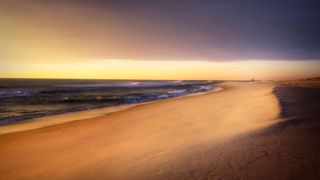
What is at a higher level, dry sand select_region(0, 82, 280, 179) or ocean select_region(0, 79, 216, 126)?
dry sand select_region(0, 82, 280, 179)

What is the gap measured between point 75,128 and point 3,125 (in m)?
3.84

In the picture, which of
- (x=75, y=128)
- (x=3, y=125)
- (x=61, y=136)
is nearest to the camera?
(x=61, y=136)

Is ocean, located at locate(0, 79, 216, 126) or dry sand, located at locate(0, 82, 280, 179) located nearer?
dry sand, located at locate(0, 82, 280, 179)

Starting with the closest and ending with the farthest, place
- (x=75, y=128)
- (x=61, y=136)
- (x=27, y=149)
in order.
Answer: (x=27, y=149), (x=61, y=136), (x=75, y=128)

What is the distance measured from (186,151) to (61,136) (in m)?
4.36

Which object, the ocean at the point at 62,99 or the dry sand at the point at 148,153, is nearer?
the dry sand at the point at 148,153

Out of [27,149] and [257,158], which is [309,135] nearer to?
[257,158]

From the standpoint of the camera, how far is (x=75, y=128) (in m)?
9.10

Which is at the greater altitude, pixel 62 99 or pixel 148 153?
pixel 148 153

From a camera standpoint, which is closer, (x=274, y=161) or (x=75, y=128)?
(x=274, y=161)

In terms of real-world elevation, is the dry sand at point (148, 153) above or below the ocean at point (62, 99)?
above

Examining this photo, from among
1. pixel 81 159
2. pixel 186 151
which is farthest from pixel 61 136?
pixel 186 151

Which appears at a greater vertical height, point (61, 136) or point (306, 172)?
point (306, 172)

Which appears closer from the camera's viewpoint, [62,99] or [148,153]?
[148,153]
